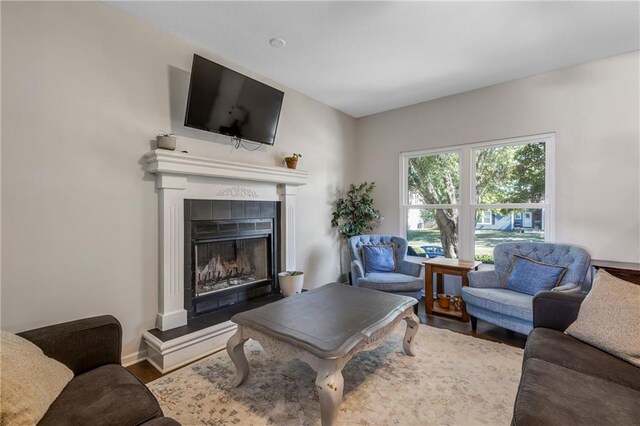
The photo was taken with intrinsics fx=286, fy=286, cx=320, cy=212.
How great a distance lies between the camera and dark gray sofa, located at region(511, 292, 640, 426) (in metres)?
1.06

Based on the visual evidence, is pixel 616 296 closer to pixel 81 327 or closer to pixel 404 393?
pixel 404 393

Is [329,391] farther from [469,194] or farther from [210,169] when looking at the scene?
[469,194]

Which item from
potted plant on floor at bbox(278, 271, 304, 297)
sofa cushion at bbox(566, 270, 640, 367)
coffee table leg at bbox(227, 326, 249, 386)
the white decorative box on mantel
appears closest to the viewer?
sofa cushion at bbox(566, 270, 640, 367)

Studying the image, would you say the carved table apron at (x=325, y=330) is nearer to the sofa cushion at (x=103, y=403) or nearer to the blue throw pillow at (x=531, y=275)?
the sofa cushion at (x=103, y=403)

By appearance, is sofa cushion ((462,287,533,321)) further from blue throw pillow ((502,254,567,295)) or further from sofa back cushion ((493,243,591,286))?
sofa back cushion ((493,243,591,286))

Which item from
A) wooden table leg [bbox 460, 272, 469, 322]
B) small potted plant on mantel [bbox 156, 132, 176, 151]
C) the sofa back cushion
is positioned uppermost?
small potted plant on mantel [bbox 156, 132, 176, 151]

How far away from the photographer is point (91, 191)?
2.08 meters

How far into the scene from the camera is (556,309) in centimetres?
183

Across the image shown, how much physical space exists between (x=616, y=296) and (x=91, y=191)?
11.2 ft

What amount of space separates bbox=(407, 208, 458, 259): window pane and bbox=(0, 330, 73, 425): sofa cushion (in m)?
3.89

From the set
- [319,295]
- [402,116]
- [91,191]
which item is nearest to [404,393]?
[319,295]

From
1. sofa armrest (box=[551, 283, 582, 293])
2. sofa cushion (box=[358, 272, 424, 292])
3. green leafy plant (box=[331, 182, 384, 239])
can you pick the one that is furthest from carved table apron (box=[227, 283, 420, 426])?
green leafy plant (box=[331, 182, 384, 239])

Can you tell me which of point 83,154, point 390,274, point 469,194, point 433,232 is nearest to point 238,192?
point 83,154

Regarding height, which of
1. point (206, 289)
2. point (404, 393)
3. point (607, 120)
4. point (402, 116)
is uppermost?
point (402, 116)
